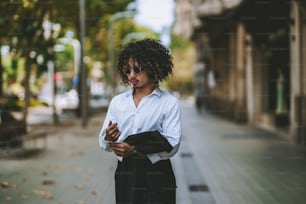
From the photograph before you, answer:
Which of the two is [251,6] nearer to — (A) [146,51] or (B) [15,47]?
(B) [15,47]

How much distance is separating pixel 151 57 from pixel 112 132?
47 cm

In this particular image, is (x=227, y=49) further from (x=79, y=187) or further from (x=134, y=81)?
(x=134, y=81)

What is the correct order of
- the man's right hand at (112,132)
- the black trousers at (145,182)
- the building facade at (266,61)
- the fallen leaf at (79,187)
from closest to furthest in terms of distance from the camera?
the man's right hand at (112,132), the black trousers at (145,182), the fallen leaf at (79,187), the building facade at (266,61)

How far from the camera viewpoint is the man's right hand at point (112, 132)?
283 centimetres

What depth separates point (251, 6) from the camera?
16.1 meters

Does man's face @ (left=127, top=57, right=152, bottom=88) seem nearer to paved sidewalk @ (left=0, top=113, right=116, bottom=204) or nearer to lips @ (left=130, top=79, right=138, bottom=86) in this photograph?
lips @ (left=130, top=79, right=138, bottom=86)

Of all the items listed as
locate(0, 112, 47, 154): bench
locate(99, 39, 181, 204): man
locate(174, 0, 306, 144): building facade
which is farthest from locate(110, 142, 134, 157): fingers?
locate(174, 0, 306, 144): building facade

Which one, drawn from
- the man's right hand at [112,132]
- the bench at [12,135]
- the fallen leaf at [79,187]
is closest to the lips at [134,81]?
the man's right hand at [112,132]

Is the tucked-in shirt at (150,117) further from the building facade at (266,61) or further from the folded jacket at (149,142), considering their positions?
the building facade at (266,61)

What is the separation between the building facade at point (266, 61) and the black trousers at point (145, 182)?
10.4 meters

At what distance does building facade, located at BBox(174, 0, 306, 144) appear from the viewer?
13.4 m

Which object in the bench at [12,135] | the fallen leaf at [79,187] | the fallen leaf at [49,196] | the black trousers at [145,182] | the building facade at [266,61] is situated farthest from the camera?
the building facade at [266,61]

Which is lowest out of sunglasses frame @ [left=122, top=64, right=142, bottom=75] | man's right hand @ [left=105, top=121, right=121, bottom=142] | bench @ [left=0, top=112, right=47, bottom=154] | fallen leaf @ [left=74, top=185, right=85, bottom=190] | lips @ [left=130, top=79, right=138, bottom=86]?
fallen leaf @ [left=74, top=185, right=85, bottom=190]

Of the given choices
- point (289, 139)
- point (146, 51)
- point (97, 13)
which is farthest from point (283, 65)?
point (146, 51)
